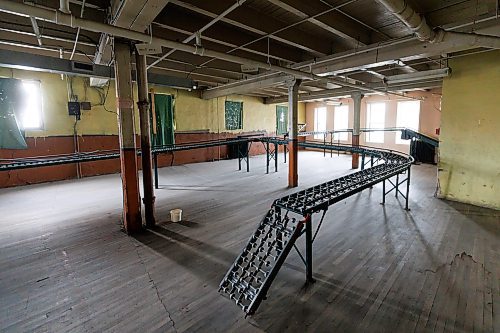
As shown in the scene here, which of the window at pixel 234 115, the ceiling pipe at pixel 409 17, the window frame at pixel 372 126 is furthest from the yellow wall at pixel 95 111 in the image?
the ceiling pipe at pixel 409 17

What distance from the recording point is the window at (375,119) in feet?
37.7

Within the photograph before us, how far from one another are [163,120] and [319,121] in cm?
837

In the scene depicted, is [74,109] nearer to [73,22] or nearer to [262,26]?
[73,22]

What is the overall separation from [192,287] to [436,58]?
6.13m

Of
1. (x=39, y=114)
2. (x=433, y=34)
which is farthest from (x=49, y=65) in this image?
(x=433, y=34)

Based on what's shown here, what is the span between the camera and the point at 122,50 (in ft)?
11.0

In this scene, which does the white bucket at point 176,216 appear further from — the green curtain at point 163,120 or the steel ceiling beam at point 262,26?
the green curtain at point 163,120

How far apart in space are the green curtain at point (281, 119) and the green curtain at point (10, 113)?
993 centimetres

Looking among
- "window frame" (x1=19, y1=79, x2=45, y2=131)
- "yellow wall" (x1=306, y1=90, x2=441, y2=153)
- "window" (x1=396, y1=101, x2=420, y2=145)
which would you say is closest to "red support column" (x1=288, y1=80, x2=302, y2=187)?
"window frame" (x1=19, y1=79, x2=45, y2=131)

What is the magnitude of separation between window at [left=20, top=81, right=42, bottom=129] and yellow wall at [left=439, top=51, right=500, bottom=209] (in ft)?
30.3

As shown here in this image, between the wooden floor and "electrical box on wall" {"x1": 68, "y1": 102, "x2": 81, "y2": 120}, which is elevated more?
"electrical box on wall" {"x1": 68, "y1": 102, "x2": 81, "y2": 120}

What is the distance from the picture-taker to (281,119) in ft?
44.7

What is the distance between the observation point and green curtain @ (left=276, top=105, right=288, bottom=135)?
1345cm

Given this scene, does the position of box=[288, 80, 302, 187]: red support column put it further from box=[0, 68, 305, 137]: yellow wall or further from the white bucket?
box=[0, 68, 305, 137]: yellow wall
